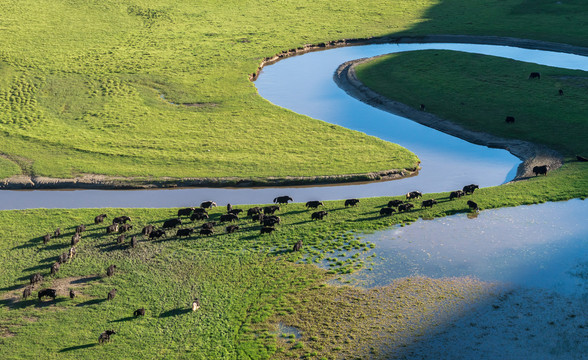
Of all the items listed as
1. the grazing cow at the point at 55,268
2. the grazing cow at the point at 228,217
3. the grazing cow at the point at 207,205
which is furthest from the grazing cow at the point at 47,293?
the grazing cow at the point at 207,205

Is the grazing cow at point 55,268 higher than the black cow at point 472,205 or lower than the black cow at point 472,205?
lower

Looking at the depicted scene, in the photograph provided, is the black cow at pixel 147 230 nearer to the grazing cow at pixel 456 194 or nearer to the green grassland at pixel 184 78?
the green grassland at pixel 184 78

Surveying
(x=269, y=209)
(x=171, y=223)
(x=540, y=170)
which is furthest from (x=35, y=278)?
(x=540, y=170)

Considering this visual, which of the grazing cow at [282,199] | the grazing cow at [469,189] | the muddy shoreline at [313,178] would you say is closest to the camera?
the grazing cow at [282,199]

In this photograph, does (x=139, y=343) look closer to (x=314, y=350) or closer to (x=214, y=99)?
(x=314, y=350)

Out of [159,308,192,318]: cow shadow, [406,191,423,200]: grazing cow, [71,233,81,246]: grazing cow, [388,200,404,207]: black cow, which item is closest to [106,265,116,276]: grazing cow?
[71,233,81,246]: grazing cow

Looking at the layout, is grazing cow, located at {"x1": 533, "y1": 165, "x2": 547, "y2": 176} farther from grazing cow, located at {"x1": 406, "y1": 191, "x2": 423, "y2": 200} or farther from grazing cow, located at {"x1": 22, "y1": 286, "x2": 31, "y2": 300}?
grazing cow, located at {"x1": 22, "y1": 286, "x2": 31, "y2": 300}

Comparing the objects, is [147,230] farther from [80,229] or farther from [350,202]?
[350,202]
